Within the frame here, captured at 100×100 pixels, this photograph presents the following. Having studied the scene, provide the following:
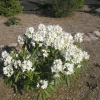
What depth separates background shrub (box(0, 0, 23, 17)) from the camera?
8.27m

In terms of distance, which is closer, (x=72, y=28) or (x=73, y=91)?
(x=73, y=91)

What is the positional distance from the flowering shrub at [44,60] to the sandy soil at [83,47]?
58cm

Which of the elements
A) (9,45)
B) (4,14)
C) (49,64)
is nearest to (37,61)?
(49,64)

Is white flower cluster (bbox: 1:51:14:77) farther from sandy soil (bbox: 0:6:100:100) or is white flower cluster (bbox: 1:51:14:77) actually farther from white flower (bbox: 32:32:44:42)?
sandy soil (bbox: 0:6:100:100)

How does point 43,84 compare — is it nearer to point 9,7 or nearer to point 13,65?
point 13,65

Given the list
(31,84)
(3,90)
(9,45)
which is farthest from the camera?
(9,45)

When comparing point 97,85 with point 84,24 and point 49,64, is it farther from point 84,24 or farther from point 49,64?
point 84,24

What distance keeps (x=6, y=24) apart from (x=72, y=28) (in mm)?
1928

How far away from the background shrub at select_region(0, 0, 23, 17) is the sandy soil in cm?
20

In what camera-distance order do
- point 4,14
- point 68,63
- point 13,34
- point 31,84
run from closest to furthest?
point 68,63 → point 31,84 → point 13,34 → point 4,14

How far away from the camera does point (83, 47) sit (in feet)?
18.6

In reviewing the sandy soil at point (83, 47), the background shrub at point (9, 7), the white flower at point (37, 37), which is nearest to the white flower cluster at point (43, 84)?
the white flower at point (37, 37)

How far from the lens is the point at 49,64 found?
3504mm

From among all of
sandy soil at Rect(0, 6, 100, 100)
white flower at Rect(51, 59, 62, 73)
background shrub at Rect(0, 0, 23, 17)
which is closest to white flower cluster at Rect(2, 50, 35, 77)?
white flower at Rect(51, 59, 62, 73)
